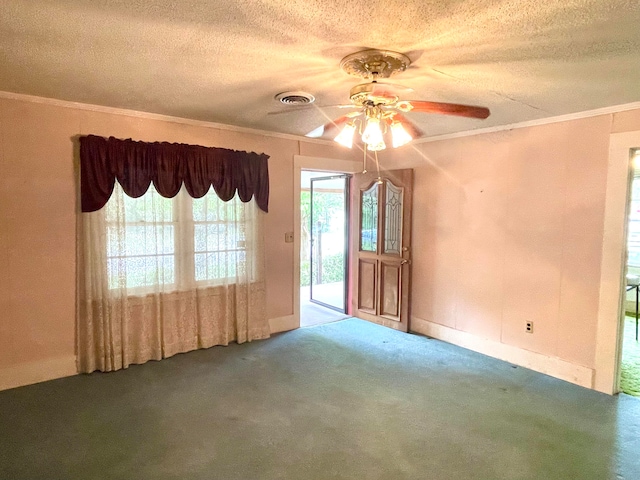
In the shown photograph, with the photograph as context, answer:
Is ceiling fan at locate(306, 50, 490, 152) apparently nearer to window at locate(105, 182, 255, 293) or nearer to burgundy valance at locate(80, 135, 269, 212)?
burgundy valance at locate(80, 135, 269, 212)

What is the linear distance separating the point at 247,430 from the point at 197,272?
70.7 inches

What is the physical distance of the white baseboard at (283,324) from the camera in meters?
4.61

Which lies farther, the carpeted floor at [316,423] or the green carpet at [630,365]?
the green carpet at [630,365]

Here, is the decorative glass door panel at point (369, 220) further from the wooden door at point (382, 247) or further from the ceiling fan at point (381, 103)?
the ceiling fan at point (381, 103)

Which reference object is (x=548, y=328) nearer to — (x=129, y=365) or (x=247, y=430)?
(x=247, y=430)

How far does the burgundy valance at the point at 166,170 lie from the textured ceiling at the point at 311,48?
46cm

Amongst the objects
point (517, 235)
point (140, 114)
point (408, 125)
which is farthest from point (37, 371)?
point (517, 235)

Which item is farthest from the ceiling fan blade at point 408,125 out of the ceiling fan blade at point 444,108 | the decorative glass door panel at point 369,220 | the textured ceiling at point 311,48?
the decorative glass door panel at point 369,220

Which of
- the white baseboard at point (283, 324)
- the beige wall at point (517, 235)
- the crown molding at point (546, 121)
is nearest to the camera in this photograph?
the crown molding at point (546, 121)

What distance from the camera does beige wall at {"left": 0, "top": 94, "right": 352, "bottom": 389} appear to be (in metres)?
3.09

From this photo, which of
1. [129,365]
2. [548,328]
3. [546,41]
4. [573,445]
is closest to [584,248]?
[548,328]

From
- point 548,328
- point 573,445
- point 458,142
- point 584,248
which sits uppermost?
point 458,142

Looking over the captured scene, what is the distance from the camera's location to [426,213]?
15.1ft

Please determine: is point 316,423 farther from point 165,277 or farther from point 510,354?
point 510,354
